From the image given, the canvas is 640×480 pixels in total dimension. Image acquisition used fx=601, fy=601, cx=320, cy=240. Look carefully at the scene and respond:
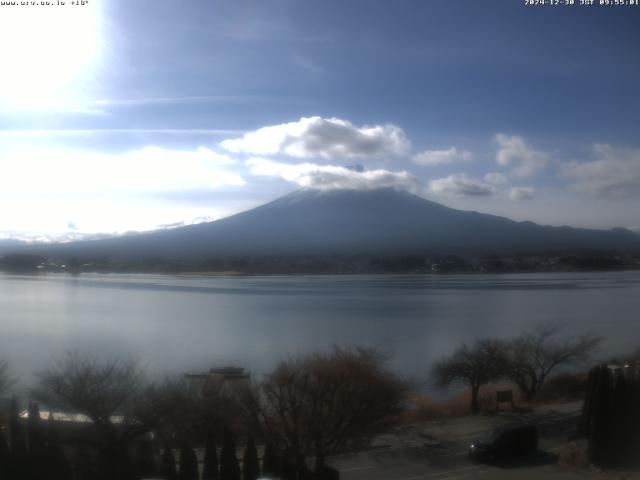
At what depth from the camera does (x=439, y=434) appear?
4855mm

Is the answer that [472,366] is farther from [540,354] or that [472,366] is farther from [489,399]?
[540,354]

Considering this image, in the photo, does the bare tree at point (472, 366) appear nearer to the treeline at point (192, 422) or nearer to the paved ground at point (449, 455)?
the paved ground at point (449, 455)

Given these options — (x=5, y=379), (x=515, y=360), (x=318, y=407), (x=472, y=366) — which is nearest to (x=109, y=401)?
(x=5, y=379)

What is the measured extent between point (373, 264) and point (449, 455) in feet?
17.6

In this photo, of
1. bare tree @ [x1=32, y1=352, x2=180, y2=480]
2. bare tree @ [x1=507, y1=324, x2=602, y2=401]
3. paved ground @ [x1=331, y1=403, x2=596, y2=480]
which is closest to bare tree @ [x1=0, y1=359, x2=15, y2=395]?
bare tree @ [x1=32, y1=352, x2=180, y2=480]

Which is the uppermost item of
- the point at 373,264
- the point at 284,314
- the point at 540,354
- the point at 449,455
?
the point at 373,264

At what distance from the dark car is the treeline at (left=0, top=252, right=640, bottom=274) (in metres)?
5.14

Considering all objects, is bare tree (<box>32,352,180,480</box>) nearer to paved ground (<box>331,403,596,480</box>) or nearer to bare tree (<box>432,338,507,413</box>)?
paved ground (<box>331,403,596,480</box>)

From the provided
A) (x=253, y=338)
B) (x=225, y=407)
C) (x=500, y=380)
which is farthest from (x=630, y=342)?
(x=225, y=407)

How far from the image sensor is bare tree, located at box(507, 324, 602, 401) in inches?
253

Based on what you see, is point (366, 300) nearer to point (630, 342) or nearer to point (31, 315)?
point (630, 342)

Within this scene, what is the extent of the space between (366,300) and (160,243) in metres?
4.33

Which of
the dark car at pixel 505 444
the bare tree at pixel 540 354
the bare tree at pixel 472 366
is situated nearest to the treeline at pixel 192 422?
the dark car at pixel 505 444

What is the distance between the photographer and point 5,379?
196 inches
